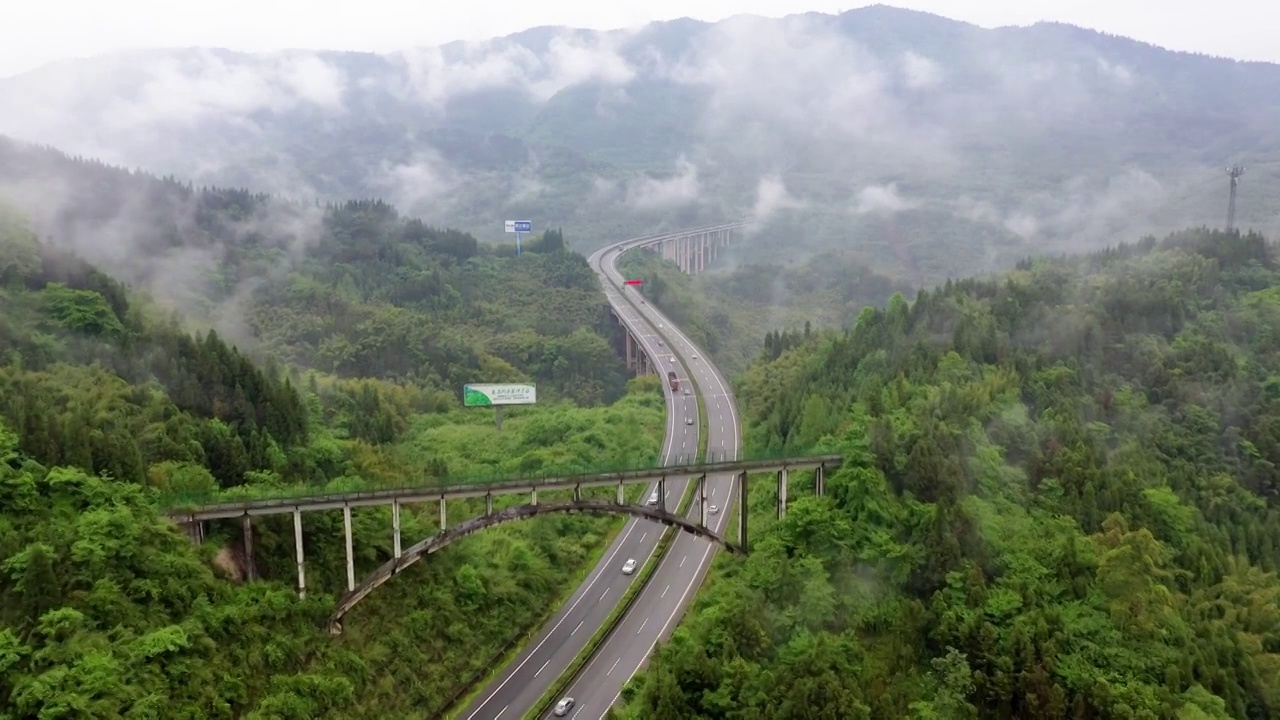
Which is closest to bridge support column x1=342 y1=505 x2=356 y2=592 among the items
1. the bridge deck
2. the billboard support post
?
the bridge deck

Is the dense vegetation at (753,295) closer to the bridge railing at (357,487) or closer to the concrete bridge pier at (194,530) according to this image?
the bridge railing at (357,487)

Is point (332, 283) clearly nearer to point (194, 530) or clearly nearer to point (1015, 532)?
point (194, 530)

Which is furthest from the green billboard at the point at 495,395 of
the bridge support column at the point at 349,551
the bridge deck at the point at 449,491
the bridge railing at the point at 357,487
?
the bridge support column at the point at 349,551

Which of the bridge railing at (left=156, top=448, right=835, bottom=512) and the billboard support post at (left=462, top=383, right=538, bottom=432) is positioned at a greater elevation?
the bridge railing at (left=156, top=448, right=835, bottom=512)

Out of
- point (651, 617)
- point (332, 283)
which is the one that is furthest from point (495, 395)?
point (332, 283)

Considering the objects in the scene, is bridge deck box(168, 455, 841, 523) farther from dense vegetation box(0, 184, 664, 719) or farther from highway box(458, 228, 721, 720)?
highway box(458, 228, 721, 720)

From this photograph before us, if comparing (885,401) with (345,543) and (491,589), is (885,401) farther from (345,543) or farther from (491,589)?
(345,543)

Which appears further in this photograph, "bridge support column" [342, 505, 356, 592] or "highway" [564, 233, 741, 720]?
"highway" [564, 233, 741, 720]
